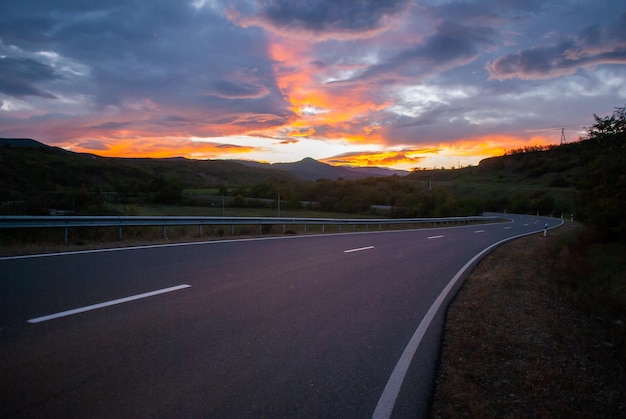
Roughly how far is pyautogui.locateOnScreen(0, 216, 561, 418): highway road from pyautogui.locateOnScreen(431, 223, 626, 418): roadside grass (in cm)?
36

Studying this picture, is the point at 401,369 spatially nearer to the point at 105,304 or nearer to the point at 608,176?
the point at 105,304

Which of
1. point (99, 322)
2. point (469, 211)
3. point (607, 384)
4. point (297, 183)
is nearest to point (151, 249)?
point (99, 322)

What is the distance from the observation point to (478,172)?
181 m

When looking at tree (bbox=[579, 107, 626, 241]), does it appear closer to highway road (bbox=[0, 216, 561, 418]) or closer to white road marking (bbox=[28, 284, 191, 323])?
highway road (bbox=[0, 216, 561, 418])

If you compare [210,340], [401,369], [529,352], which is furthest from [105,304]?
[529,352]

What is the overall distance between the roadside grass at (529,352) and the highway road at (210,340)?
360 mm

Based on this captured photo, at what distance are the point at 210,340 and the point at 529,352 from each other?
12.8 ft

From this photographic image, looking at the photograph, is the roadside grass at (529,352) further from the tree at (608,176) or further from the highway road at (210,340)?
the tree at (608,176)

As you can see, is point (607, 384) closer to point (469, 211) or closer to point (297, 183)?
point (469, 211)

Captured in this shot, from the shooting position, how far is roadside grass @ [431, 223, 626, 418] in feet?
12.0

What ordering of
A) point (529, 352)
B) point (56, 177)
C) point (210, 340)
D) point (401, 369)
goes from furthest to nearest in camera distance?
point (56, 177)
point (529, 352)
point (210, 340)
point (401, 369)

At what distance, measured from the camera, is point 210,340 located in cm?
459

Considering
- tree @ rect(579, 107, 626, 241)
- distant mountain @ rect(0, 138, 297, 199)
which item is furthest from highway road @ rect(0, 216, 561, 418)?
distant mountain @ rect(0, 138, 297, 199)

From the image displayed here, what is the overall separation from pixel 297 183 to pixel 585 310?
91.1 m
